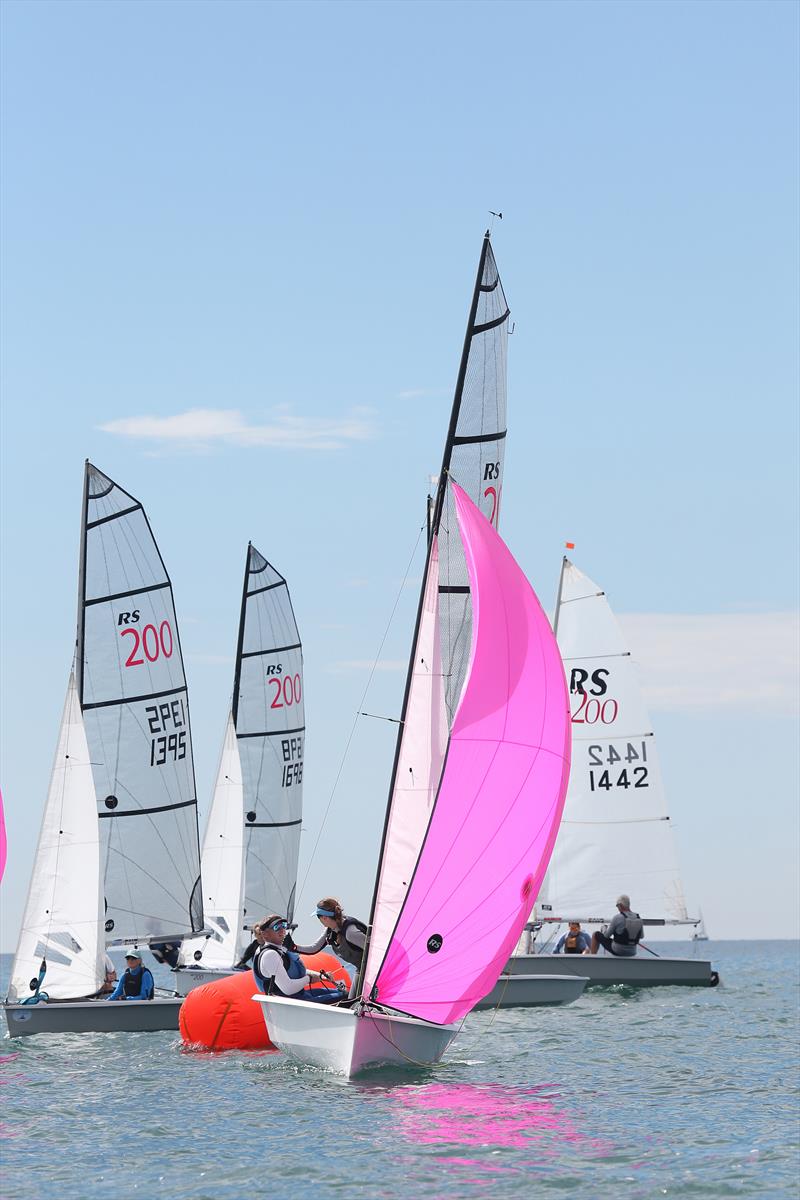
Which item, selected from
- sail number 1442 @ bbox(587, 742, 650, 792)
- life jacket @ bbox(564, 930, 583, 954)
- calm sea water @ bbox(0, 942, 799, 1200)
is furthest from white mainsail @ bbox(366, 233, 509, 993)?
sail number 1442 @ bbox(587, 742, 650, 792)

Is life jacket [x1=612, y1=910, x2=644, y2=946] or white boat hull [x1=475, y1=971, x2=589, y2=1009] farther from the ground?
life jacket [x1=612, y1=910, x2=644, y2=946]

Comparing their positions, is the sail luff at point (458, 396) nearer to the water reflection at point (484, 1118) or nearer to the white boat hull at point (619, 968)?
the water reflection at point (484, 1118)

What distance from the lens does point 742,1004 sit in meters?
30.2

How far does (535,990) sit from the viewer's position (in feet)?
79.0

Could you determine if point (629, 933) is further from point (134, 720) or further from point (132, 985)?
point (132, 985)

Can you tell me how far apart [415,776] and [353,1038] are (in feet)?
8.51

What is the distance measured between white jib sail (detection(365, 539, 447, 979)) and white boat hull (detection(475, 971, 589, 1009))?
8691 mm

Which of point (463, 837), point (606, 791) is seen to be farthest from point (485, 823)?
point (606, 791)

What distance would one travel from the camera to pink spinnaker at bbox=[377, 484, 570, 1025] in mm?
14898

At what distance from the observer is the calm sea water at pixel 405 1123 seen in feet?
37.3

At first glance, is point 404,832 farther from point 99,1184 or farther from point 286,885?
point 286,885

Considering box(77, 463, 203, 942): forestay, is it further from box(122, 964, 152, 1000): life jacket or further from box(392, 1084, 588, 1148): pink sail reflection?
box(392, 1084, 588, 1148): pink sail reflection

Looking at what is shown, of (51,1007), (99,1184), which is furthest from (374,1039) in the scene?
(51,1007)

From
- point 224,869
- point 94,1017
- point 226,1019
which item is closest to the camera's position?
point 226,1019
